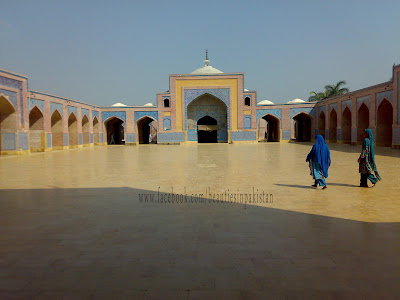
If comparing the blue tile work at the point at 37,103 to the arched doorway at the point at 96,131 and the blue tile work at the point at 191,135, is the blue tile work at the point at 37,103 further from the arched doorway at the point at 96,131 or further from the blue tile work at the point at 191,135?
the blue tile work at the point at 191,135

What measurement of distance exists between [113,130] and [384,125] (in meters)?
22.1

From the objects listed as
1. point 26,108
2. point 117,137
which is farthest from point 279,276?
point 117,137

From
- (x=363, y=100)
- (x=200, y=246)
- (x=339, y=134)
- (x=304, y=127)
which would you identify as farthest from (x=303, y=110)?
(x=200, y=246)

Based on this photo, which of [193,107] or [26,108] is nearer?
[26,108]

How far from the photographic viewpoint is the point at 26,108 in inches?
594

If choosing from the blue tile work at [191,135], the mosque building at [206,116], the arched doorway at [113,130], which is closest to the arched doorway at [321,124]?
the mosque building at [206,116]

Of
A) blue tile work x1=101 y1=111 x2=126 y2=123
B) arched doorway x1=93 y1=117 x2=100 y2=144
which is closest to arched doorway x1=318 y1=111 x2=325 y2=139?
blue tile work x1=101 y1=111 x2=126 y2=123

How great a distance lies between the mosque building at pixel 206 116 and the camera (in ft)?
55.9

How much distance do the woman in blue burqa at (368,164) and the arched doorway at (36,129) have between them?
16396 millimetres

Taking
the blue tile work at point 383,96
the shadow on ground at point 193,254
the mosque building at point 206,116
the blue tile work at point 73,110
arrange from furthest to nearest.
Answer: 1. the blue tile work at point 73,110
2. the mosque building at point 206,116
3. the blue tile work at point 383,96
4. the shadow on ground at point 193,254

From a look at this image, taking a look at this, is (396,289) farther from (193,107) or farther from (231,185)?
(193,107)

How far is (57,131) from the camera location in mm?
19422

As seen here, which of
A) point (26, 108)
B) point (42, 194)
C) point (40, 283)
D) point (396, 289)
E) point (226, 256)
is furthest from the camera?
point (26, 108)

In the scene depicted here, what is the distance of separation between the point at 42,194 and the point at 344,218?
4.25 m
